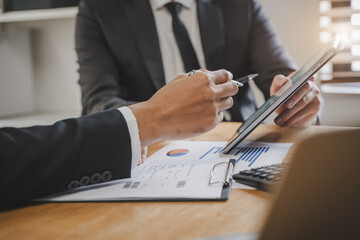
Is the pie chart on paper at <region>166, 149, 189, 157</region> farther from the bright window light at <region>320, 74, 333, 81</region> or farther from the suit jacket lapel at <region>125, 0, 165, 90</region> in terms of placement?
the bright window light at <region>320, 74, 333, 81</region>

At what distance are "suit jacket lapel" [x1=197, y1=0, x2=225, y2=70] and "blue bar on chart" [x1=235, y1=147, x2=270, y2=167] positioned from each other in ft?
2.25

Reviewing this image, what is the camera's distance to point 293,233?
22 centimetres

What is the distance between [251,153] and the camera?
2.36 ft

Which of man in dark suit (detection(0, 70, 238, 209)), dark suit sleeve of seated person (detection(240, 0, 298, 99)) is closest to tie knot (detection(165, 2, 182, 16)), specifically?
dark suit sleeve of seated person (detection(240, 0, 298, 99))

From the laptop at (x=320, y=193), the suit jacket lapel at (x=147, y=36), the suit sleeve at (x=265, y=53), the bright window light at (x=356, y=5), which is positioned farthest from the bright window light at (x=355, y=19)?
the laptop at (x=320, y=193)

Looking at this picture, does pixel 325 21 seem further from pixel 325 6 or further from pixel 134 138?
pixel 134 138

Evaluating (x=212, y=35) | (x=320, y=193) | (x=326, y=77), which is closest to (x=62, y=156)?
(x=320, y=193)

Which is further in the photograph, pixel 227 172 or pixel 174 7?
pixel 174 7

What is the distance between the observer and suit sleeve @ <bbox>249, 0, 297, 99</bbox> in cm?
135

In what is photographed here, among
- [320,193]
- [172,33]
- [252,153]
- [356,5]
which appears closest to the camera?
[320,193]

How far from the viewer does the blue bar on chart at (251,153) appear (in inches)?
26.2

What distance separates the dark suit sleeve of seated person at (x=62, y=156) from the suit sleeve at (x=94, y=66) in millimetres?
Result: 639

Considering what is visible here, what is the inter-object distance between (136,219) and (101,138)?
179 mm

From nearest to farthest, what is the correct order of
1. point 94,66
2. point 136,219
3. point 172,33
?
point 136,219
point 94,66
point 172,33
